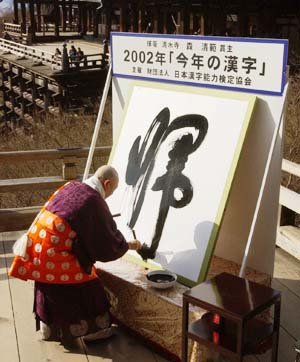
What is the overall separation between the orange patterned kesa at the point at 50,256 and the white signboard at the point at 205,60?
4.60ft

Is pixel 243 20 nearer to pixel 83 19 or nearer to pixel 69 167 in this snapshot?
pixel 69 167

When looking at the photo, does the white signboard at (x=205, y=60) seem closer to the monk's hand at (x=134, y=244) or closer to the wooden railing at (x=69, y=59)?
the monk's hand at (x=134, y=244)

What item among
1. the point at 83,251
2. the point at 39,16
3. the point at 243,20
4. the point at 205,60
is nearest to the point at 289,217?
the point at 205,60

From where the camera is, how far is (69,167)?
5449 mm

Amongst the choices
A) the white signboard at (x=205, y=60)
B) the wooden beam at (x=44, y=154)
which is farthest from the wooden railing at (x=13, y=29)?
the white signboard at (x=205, y=60)

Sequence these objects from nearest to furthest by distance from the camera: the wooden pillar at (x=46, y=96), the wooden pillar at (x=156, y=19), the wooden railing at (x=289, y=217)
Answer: the wooden railing at (x=289, y=217)
the wooden pillar at (x=156, y=19)
the wooden pillar at (x=46, y=96)

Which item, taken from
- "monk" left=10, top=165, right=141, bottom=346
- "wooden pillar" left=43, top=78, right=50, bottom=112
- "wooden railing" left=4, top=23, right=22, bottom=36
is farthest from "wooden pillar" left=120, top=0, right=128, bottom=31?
"monk" left=10, top=165, right=141, bottom=346

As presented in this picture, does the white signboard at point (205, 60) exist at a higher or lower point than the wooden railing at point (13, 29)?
lower

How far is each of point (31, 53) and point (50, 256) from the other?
24.3 m

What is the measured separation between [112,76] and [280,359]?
2.60 meters

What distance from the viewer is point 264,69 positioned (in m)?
3.14

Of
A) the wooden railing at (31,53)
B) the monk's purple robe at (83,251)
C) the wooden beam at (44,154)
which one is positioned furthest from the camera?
the wooden railing at (31,53)

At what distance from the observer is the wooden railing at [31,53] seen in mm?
22923

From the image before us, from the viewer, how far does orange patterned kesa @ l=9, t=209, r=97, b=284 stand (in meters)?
3.02
